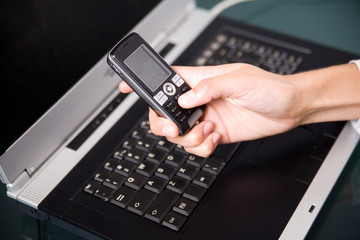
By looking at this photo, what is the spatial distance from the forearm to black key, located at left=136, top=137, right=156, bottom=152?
0.75ft

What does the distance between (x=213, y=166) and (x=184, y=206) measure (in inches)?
3.3

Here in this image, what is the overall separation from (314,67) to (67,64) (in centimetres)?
44

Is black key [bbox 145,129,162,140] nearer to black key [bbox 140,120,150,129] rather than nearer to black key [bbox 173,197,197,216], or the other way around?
black key [bbox 140,120,150,129]

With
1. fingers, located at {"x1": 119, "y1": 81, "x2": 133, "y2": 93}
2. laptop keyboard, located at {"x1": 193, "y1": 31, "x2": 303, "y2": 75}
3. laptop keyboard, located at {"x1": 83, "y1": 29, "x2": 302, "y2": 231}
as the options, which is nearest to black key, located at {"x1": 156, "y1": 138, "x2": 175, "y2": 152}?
laptop keyboard, located at {"x1": 83, "y1": 29, "x2": 302, "y2": 231}

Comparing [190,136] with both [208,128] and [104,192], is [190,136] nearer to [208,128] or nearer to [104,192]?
[208,128]

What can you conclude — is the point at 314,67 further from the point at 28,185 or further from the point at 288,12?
the point at 28,185

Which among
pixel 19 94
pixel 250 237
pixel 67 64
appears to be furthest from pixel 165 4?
pixel 250 237

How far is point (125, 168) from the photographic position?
67 centimetres

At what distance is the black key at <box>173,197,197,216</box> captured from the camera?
62cm

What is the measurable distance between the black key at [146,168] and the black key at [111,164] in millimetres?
37

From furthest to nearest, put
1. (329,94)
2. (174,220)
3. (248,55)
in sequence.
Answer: (248,55), (329,94), (174,220)

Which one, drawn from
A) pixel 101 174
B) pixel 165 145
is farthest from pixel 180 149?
pixel 101 174

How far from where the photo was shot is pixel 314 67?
2.77ft

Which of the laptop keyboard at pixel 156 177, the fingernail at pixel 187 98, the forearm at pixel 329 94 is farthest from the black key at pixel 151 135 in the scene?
the forearm at pixel 329 94
